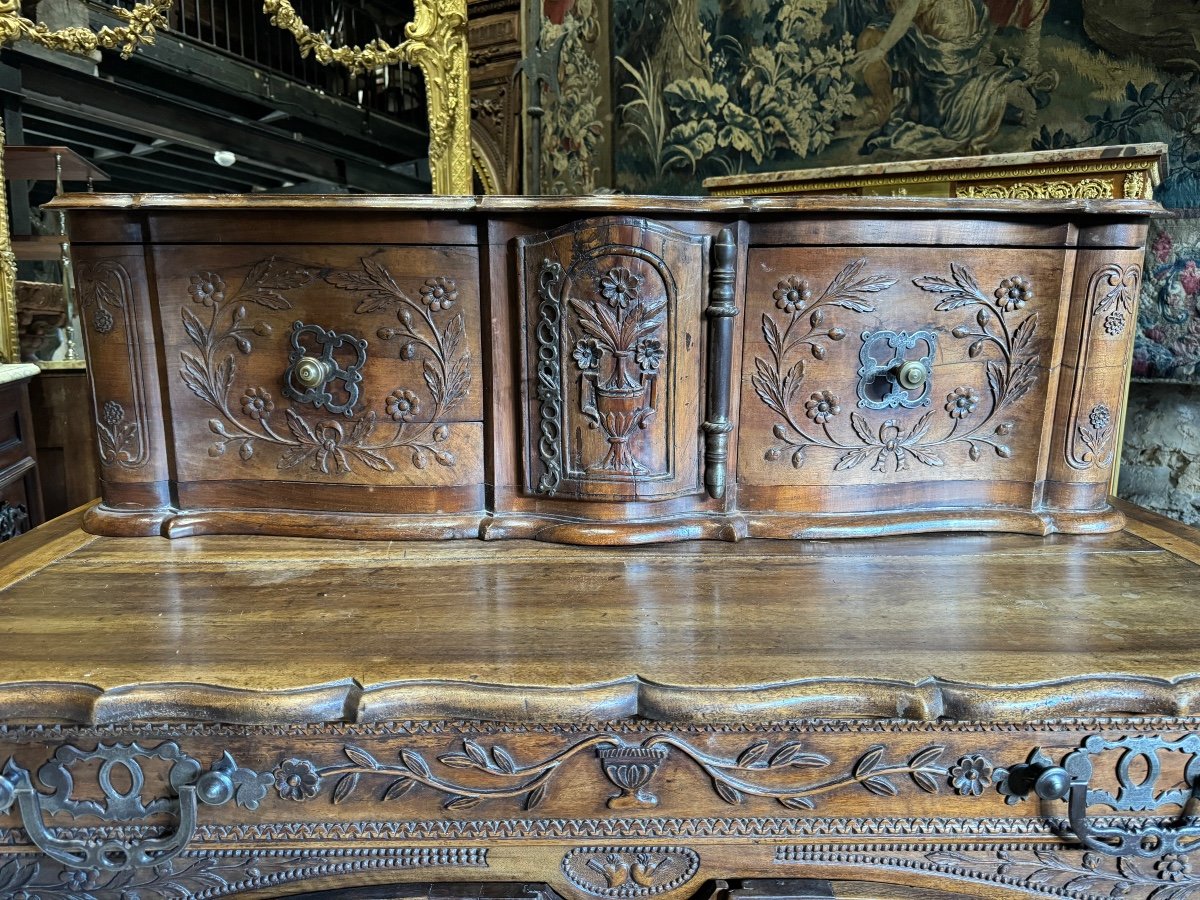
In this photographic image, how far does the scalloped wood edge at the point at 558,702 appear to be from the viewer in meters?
0.62

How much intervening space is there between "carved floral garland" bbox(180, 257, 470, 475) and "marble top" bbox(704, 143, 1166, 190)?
3.68ft

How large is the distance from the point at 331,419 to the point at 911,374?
771 millimetres

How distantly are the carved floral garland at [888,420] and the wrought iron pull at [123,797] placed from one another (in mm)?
726

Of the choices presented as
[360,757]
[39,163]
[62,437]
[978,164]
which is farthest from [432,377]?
[62,437]

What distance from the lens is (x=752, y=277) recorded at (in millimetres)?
939

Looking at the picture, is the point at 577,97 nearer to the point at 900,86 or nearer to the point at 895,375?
→ the point at 900,86

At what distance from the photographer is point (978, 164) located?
145cm

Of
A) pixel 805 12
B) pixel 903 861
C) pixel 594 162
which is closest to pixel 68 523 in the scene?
pixel 903 861

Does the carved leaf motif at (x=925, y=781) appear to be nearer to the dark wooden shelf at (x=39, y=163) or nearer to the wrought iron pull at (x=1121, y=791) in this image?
the wrought iron pull at (x=1121, y=791)

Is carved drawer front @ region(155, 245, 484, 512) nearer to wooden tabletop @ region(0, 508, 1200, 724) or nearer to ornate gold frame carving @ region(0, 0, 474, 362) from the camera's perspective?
wooden tabletop @ region(0, 508, 1200, 724)

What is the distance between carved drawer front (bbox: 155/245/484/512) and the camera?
0.94m

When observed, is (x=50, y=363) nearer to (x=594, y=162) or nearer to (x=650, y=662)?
(x=594, y=162)

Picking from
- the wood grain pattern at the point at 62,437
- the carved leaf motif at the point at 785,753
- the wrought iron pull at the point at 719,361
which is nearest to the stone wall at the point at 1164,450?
the wrought iron pull at the point at 719,361

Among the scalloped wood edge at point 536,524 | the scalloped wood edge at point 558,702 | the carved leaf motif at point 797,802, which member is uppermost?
the scalloped wood edge at point 536,524
